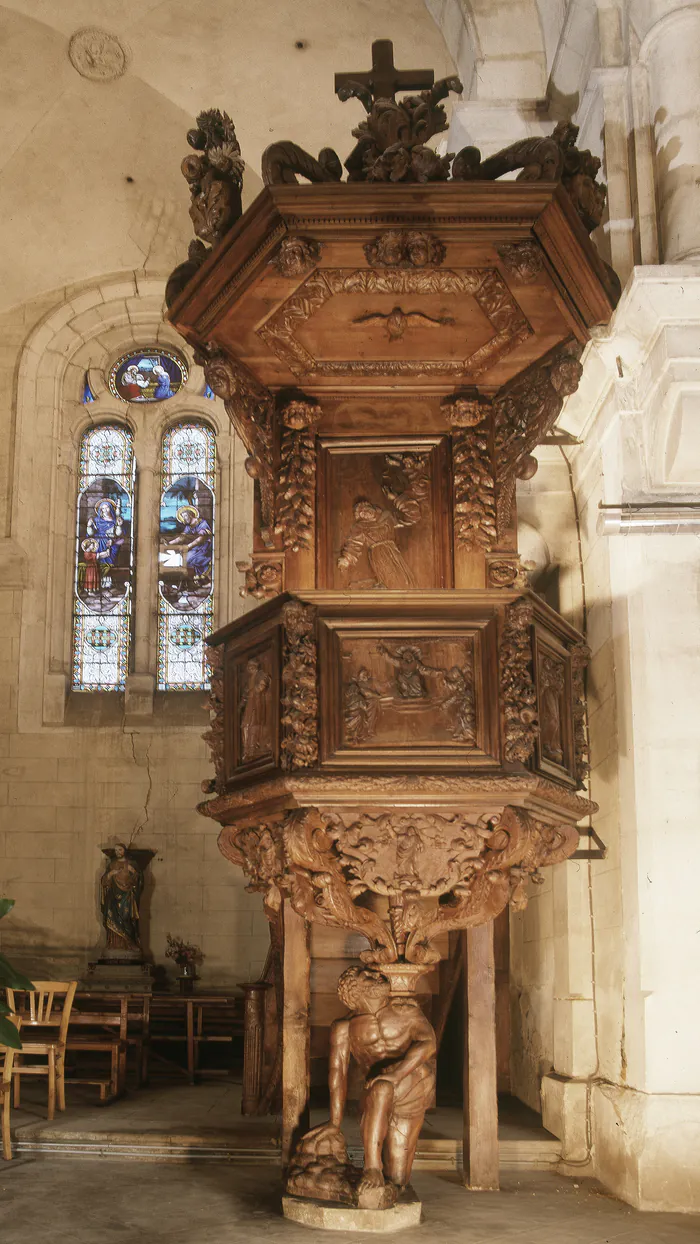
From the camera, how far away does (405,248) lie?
4.42m

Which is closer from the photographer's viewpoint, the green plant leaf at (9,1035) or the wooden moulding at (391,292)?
the green plant leaf at (9,1035)

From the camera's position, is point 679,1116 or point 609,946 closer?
point 679,1116

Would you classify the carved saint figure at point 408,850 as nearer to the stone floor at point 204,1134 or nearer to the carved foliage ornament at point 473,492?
the carved foliage ornament at point 473,492

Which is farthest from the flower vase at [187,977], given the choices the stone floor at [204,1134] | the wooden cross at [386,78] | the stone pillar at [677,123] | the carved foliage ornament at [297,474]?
the wooden cross at [386,78]

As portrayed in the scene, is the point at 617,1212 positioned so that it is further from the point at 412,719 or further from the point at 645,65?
the point at 645,65

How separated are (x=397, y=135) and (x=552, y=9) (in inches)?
125

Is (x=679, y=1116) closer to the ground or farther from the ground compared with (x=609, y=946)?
closer to the ground

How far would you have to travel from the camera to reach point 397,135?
4.39 metres

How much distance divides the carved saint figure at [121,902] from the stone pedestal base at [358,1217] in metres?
6.66

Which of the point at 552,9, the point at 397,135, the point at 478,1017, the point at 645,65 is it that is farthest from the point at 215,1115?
the point at 552,9

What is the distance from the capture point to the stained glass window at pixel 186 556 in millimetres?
12219

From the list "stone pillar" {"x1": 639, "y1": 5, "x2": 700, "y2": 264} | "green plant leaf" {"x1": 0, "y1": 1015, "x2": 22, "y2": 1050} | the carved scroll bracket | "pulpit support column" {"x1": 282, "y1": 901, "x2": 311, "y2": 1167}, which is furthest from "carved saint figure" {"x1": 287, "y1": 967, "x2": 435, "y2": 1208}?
"stone pillar" {"x1": 639, "y1": 5, "x2": 700, "y2": 264}

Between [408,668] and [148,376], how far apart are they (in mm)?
9162

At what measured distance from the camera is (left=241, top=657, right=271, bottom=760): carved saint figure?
4.77m
